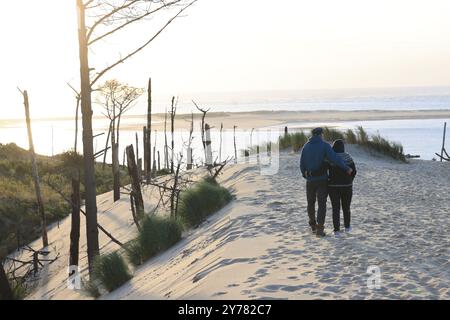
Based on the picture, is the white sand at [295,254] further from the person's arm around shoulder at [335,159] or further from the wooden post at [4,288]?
the person's arm around shoulder at [335,159]

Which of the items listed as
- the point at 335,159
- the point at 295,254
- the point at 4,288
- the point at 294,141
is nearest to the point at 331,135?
the point at 294,141

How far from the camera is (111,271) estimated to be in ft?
33.5

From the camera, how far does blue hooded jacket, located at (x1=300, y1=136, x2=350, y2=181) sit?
9234 mm

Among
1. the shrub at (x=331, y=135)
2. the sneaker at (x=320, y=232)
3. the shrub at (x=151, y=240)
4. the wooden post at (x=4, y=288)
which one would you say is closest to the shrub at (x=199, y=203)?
the shrub at (x=151, y=240)

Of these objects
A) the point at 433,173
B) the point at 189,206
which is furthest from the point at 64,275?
the point at 433,173

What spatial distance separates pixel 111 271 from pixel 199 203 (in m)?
3.92

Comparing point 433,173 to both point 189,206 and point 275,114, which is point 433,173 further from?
point 275,114

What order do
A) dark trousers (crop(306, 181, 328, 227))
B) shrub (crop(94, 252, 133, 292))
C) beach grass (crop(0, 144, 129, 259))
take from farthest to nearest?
1. beach grass (crop(0, 144, 129, 259))
2. shrub (crop(94, 252, 133, 292))
3. dark trousers (crop(306, 181, 328, 227))

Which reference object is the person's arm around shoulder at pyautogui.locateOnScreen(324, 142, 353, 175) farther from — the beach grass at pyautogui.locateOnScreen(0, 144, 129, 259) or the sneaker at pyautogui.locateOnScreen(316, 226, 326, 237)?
the beach grass at pyautogui.locateOnScreen(0, 144, 129, 259)

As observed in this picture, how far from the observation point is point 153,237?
1175 centimetres

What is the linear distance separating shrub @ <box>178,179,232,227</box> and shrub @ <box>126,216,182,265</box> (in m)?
1.26

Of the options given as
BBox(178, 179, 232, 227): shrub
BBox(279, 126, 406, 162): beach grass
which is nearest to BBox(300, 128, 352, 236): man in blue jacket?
BBox(178, 179, 232, 227): shrub

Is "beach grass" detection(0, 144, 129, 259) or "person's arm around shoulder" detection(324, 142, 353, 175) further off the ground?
"person's arm around shoulder" detection(324, 142, 353, 175)

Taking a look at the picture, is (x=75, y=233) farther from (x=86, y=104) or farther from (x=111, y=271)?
(x=111, y=271)
